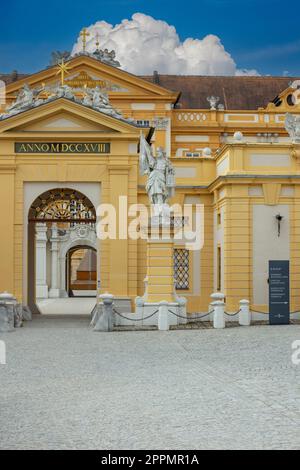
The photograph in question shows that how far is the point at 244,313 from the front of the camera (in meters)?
23.2

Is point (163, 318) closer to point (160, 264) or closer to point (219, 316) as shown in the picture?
point (219, 316)

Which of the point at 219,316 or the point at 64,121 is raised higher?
the point at 64,121

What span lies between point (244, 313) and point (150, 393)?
12.1 metres

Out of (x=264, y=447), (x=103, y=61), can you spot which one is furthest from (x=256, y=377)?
(x=103, y=61)

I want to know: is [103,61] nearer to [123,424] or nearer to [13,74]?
[13,74]

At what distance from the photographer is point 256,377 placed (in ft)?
42.0

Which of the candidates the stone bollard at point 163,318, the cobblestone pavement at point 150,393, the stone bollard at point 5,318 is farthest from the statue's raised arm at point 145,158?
the cobblestone pavement at point 150,393

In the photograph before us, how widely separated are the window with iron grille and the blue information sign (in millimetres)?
4328

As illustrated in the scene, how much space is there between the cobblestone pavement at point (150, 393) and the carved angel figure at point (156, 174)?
19.5ft

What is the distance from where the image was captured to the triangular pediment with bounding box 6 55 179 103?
37.1 metres

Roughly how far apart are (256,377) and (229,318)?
1179cm

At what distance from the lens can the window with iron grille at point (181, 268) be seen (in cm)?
2705

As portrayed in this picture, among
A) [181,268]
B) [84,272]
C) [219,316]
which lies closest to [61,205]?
[181,268]

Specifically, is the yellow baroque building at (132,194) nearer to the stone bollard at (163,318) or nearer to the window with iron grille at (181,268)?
the window with iron grille at (181,268)
